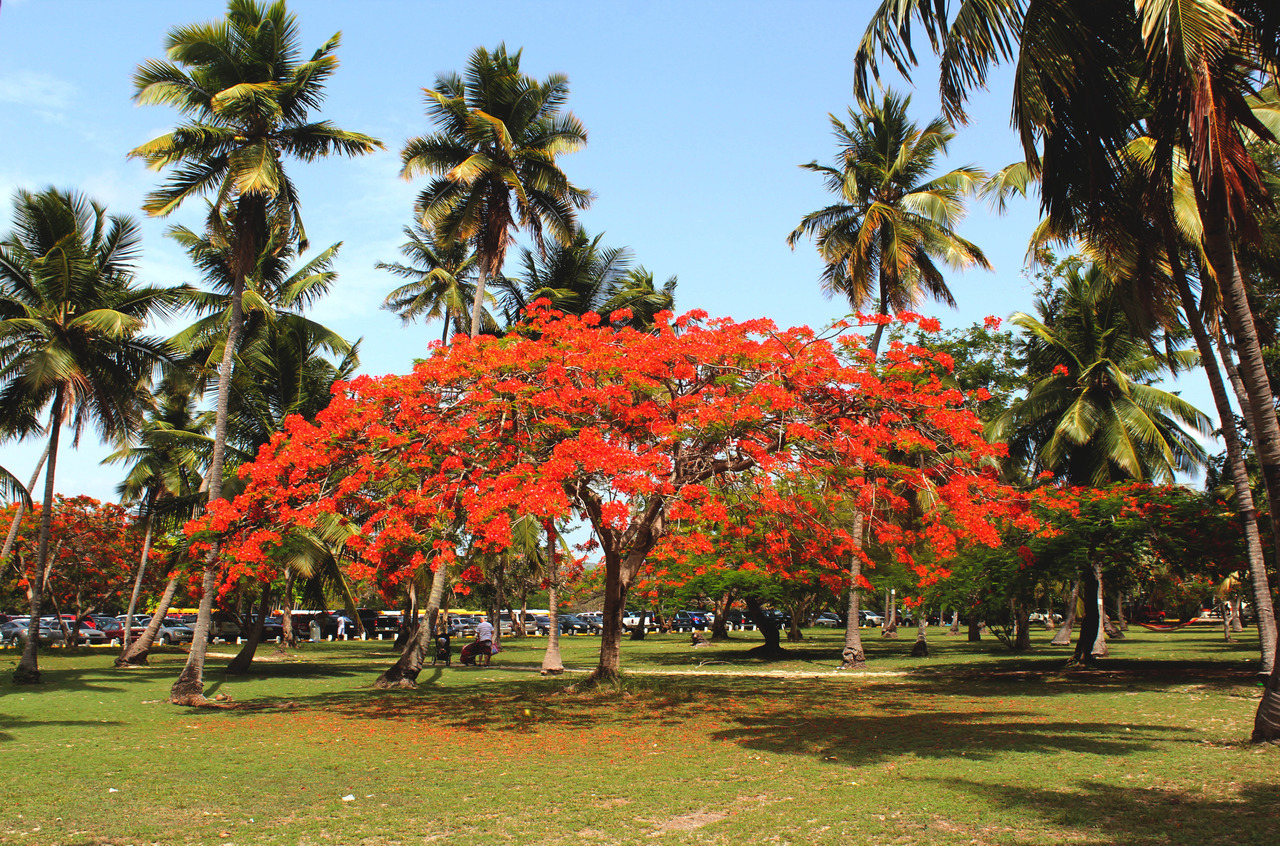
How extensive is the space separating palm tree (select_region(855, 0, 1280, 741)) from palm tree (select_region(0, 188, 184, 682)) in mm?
16816

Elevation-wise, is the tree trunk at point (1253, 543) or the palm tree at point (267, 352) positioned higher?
the palm tree at point (267, 352)

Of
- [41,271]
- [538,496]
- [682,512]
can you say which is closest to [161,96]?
[41,271]

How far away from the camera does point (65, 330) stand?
59.7 ft

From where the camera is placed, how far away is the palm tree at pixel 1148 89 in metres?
7.16

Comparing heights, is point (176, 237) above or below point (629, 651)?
above

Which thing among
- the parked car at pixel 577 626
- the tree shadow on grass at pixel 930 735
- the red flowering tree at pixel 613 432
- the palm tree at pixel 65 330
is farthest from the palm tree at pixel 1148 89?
the parked car at pixel 577 626

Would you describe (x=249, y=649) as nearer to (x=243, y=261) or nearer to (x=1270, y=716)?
(x=243, y=261)

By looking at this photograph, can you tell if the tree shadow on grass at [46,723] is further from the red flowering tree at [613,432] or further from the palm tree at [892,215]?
the palm tree at [892,215]

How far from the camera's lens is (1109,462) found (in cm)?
2300

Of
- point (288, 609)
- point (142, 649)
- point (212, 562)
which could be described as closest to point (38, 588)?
point (212, 562)

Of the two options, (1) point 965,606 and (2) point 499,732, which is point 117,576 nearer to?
(2) point 499,732

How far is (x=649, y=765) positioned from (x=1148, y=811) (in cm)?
473

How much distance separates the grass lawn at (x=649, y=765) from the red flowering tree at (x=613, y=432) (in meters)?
2.82

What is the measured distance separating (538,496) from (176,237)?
51.8 feet
